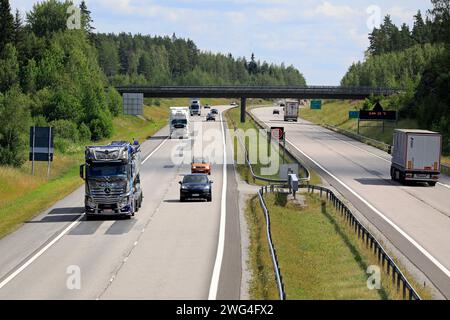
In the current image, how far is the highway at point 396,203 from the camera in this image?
32.6 m

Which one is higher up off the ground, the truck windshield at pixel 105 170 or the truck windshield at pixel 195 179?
the truck windshield at pixel 105 170

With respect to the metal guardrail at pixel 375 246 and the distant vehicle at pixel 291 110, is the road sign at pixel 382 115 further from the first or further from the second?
the metal guardrail at pixel 375 246

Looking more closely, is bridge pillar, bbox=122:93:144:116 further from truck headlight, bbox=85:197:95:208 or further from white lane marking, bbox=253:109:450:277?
truck headlight, bbox=85:197:95:208

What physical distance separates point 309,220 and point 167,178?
2035 cm

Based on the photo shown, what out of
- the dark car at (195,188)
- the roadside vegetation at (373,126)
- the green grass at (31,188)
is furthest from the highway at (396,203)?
the green grass at (31,188)

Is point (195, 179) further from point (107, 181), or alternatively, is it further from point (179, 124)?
point (179, 124)

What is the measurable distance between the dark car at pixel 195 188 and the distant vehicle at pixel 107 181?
740 cm

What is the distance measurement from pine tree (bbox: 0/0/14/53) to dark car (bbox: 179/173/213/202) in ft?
311

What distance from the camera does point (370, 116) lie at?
109 metres

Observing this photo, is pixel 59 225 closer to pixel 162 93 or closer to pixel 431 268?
pixel 431 268

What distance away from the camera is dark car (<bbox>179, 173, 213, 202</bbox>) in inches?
1831

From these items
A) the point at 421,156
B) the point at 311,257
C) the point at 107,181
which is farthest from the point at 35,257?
the point at 421,156

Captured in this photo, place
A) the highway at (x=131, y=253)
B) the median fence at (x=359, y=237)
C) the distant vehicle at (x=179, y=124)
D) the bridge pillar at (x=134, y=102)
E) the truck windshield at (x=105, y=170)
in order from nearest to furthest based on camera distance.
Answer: the median fence at (x=359, y=237) → the highway at (x=131, y=253) → the truck windshield at (x=105, y=170) → the distant vehicle at (x=179, y=124) → the bridge pillar at (x=134, y=102)

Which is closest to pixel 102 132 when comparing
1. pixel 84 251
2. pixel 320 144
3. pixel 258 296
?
pixel 320 144
